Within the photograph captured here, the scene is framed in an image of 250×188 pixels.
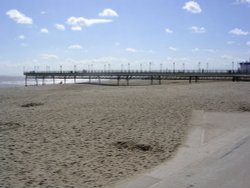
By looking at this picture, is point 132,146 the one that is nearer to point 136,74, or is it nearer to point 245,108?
point 245,108

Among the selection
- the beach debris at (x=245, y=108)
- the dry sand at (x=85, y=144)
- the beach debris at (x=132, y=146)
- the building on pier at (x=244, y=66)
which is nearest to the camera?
the dry sand at (x=85, y=144)

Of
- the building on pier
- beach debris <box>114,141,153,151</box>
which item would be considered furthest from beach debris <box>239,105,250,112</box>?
the building on pier

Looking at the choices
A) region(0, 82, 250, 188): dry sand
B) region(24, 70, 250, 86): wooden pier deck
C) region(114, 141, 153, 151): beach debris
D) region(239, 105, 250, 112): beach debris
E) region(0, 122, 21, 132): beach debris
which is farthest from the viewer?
region(24, 70, 250, 86): wooden pier deck

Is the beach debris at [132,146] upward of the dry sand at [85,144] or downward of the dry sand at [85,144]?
downward

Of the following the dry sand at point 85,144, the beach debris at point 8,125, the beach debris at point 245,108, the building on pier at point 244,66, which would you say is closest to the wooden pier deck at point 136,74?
the building on pier at point 244,66

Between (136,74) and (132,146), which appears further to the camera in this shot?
(136,74)

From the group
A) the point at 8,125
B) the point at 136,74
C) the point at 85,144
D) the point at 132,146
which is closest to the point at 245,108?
the point at 132,146

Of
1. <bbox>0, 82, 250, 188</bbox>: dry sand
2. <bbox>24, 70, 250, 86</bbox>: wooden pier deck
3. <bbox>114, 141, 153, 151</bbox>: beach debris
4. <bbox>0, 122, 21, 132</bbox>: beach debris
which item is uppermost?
<bbox>24, 70, 250, 86</bbox>: wooden pier deck

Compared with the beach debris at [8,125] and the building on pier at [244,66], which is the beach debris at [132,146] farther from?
the building on pier at [244,66]

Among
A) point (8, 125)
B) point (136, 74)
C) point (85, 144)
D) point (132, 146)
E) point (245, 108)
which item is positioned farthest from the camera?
point (136, 74)

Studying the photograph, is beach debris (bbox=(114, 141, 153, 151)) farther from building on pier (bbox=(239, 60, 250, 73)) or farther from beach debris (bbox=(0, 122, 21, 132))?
building on pier (bbox=(239, 60, 250, 73))

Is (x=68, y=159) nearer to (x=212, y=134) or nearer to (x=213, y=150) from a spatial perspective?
(x=213, y=150)

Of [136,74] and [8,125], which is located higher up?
[136,74]

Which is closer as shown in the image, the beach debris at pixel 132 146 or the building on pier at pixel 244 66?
the beach debris at pixel 132 146
